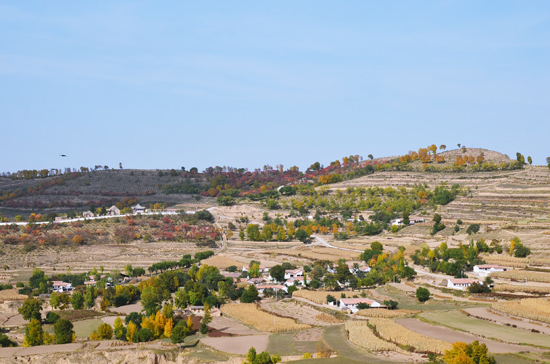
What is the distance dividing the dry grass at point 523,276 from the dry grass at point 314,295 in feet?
60.9

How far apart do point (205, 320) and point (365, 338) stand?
→ 14.9 m

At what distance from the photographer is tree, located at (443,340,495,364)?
3909cm

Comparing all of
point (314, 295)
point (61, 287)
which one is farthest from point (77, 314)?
point (314, 295)

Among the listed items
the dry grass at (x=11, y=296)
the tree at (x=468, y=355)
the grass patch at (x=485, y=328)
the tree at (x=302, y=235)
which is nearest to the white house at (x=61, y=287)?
the dry grass at (x=11, y=296)

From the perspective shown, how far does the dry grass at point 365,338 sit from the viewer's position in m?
45.4

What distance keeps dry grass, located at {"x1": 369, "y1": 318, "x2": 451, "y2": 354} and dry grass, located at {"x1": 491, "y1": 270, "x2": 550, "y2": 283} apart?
20056 mm

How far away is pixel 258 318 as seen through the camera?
57062 mm

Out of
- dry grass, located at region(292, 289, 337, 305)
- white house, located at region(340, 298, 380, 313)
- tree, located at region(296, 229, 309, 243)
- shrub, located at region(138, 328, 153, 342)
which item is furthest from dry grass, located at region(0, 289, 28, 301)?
tree, located at region(296, 229, 309, 243)

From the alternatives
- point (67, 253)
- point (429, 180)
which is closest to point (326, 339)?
point (67, 253)

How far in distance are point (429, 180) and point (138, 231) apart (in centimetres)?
6382

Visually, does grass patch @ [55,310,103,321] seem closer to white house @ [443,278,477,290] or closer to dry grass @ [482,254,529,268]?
white house @ [443,278,477,290]

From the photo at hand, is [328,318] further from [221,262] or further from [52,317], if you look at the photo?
[221,262]

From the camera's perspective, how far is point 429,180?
135 m

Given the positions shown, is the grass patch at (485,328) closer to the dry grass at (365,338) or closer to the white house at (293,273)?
the dry grass at (365,338)
